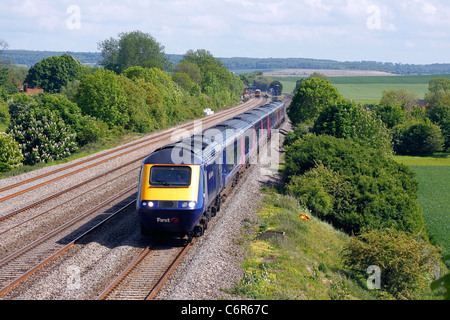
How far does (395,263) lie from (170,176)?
10005 mm

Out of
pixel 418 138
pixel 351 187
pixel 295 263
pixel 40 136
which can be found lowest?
pixel 418 138

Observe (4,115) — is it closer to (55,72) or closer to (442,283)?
(55,72)

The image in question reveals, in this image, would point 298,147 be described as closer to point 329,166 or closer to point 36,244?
point 329,166

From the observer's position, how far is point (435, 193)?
37.2 metres

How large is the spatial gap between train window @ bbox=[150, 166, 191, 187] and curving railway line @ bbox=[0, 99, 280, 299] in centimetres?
245

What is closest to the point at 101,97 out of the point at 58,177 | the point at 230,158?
the point at 58,177

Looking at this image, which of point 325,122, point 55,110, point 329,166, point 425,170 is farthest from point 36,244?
point 425,170

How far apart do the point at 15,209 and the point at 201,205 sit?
10.8 metres

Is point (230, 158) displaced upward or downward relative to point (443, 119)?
upward

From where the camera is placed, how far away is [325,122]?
38219 mm

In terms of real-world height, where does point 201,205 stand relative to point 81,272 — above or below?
above

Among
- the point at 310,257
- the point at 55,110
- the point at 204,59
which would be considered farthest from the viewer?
the point at 204,59

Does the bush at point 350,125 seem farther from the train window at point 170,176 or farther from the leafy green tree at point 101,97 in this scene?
the train window at point 170,176

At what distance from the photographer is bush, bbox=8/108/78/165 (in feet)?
109
